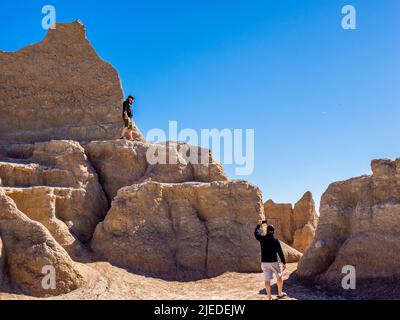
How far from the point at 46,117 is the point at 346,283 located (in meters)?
12.9

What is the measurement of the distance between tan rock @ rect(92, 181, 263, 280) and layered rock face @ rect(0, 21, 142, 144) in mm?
5324

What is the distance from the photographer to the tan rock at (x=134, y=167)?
15016 mm

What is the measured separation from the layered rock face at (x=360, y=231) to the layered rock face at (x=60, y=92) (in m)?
9.06

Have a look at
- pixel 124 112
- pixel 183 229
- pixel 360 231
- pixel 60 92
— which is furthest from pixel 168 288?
pixel 60 92

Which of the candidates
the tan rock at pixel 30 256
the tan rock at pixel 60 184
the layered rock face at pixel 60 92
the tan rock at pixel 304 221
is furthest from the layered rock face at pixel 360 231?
the tan rock at pixel 304 221

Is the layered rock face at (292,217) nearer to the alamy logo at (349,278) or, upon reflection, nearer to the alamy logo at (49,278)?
the alamy logo at (349,278)

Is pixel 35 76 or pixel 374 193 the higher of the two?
pixel 35 76

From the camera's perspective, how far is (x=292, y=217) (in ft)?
75.7

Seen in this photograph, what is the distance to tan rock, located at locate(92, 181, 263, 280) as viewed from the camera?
39.4 ft

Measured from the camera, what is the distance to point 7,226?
9.29 metres

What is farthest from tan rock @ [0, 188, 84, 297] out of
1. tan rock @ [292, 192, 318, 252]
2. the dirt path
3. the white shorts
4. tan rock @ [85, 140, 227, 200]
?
tan rock @ [292, 192, 318, 252]

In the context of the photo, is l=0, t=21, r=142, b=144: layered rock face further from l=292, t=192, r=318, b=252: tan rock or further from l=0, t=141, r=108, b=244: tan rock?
l=292, t=192, r=318, b=252: tan rock

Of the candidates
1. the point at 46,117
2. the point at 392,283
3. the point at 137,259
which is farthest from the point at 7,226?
the point at 46,117
